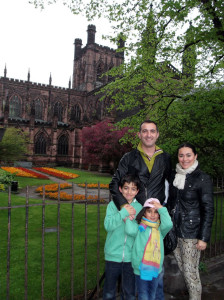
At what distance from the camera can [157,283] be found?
9.31 ft

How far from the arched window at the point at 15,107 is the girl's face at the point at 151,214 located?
149 feet

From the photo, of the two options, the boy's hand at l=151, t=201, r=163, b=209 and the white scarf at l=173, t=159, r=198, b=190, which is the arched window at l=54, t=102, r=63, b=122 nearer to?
the white scarf at l=173, t=159, r=198, b=190

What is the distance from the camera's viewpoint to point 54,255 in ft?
17.6


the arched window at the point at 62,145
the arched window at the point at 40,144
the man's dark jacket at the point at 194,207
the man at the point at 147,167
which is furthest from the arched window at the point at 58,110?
the man's dark jacket at the point at 194,207

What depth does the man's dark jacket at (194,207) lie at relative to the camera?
120 inches

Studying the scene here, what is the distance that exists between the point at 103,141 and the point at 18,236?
19.0 metres

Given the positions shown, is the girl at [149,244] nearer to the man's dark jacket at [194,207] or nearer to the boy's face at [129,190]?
the boy's face at [129,190]

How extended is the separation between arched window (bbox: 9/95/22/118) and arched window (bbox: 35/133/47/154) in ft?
25.3

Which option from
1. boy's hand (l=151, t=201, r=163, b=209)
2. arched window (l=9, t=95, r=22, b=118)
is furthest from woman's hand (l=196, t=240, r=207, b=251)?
arched window (l=9, t=95, r=22, b=118)

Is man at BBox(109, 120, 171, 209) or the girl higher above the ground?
man at BBox(109, 120, 171, 209)

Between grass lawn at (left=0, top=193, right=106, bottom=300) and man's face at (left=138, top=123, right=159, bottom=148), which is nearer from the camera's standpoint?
man's face at (left=138, top=123, right=159, bottom=148)

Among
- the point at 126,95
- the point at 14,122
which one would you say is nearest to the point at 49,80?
the point at 14,122

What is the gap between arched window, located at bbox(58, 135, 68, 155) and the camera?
4181 centimetres

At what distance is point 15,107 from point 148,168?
45.4 m
